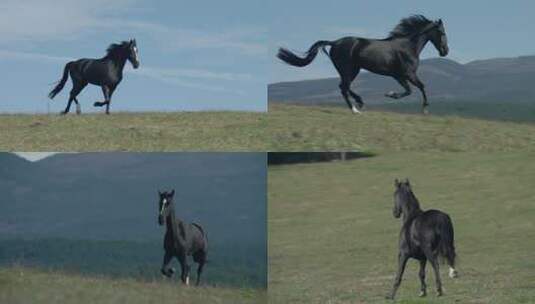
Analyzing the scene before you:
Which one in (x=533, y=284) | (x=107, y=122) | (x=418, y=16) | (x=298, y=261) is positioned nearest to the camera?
(x=533, y=284)

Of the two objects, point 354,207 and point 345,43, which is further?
point 345,43

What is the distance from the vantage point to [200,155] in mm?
22656

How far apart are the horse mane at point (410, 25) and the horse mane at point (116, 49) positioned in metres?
6.98

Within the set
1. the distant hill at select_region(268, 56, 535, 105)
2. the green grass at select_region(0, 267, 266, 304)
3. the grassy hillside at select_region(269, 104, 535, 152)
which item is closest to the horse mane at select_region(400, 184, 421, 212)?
the grassy hillside at select_region(269, 104, 535, 152)

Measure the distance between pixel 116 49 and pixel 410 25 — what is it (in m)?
7.67

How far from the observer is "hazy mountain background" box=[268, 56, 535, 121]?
85.8 feet

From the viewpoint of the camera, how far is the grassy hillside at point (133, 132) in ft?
81.8

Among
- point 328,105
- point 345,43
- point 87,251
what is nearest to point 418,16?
point 345,43

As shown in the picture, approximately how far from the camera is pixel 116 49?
27.4m

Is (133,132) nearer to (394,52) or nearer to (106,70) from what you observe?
(106,70)

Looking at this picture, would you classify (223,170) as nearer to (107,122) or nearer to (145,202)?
(145,202)

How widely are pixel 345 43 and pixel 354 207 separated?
13.0 ft

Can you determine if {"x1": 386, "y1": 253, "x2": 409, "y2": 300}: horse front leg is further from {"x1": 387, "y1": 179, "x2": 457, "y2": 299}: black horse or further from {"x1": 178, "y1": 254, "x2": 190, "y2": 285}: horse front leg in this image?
{"x1": 178, "y1": 254, "x2": 190, "y2": 285}: horse front leg

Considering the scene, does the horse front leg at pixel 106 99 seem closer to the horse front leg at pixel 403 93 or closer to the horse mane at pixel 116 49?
the horse mane at pixel 116 49
